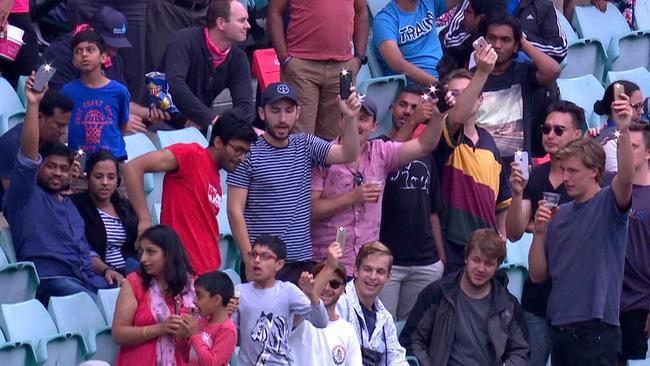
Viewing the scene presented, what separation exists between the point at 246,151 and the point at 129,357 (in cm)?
110

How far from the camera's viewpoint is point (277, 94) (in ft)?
27.4

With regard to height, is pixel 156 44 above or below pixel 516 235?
above

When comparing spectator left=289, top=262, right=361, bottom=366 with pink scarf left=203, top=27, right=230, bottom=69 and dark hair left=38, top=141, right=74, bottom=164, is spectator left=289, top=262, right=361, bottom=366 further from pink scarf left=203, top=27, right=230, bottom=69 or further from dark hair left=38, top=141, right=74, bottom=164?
pink scarf left=203, top=27, right=230, bottom=69

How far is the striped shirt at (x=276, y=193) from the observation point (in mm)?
8297

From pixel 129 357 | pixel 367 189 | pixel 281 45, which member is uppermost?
pixel 281 45

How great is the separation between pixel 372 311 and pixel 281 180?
74 cm

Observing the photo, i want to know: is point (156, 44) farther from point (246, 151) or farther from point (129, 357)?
point (129, 357)

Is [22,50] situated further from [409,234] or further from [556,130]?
[556,130]

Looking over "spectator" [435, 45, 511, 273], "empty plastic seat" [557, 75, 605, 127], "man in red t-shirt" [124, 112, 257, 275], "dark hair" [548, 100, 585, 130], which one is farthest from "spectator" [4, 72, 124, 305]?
"empty plastic seat" [557, 75, 605, 127]

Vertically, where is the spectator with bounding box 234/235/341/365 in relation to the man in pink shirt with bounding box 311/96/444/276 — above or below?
below

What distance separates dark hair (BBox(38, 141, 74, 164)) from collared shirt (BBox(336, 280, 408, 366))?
1.43 meters

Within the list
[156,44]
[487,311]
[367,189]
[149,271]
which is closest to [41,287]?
[149,271]

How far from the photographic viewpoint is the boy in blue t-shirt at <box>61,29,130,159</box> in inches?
356

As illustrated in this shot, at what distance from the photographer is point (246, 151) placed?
26.1ft
